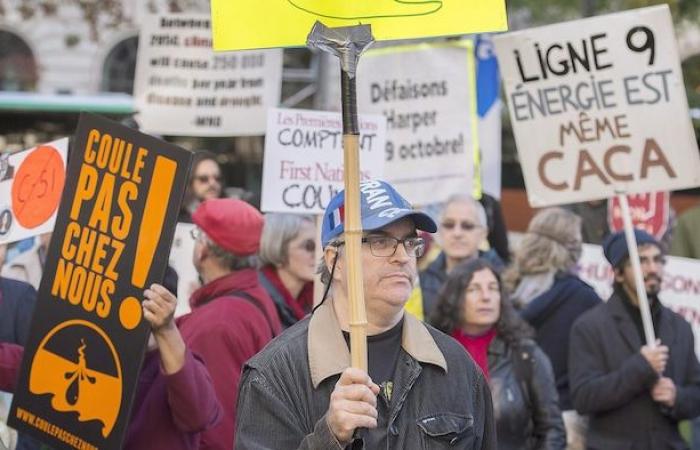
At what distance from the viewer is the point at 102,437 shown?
4781 millimetres

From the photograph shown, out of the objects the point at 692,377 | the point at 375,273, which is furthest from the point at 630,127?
the point at 375,273

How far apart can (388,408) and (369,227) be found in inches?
17.4

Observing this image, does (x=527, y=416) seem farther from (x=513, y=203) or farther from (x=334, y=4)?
(x=513, y=203)

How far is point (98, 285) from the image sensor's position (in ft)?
16.1

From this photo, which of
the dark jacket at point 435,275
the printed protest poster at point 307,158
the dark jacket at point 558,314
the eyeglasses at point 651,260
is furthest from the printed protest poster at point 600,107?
the dark jacket at point 435,275

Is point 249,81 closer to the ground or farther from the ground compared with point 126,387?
farther from the ground

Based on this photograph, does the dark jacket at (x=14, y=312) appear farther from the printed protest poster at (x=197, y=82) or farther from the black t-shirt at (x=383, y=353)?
the printed protest poster at (x=197, y=82)

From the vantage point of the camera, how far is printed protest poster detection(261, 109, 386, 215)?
6.62 m

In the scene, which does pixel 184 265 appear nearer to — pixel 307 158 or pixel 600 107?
pixel 307 158

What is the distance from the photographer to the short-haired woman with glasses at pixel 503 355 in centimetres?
601

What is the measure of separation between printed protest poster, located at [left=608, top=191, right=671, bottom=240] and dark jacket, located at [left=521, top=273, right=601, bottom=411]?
11.3 feet

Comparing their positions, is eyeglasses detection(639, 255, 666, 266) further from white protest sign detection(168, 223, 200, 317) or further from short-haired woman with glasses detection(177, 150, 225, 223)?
short-haired woman with glasses detection(177, 150, 225, 223)

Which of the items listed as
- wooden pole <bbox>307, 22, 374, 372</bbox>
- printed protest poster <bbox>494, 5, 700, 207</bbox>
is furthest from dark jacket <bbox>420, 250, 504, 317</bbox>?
wooden pole <bbox>307, 22, 374, 372</bbox>

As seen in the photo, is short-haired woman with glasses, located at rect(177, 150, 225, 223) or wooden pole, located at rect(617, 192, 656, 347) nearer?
wooden pole, located at rect(617, 192, 656, 347)
